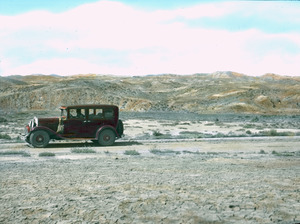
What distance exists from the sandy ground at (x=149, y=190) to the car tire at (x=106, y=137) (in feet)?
17.1

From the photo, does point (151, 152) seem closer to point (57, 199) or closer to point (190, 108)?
point (57, 199)

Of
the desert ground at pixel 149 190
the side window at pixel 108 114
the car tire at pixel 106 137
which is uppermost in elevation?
the side window at pixel 108 114

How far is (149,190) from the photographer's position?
944 cm

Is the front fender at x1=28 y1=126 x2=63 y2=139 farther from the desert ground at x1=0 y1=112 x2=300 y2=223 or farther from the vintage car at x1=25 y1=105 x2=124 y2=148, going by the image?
the desert ground at x1=0 y1=112 x2=300 y2=223

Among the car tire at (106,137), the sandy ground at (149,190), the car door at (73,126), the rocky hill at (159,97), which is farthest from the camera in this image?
the rocky hill at (159,97)

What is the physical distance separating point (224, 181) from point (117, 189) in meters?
3.01

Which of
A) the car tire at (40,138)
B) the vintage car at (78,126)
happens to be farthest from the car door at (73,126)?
the car tire at (40,138)

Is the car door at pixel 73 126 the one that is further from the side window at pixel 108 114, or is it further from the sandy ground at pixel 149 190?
the sandy ground at pixel 149 190

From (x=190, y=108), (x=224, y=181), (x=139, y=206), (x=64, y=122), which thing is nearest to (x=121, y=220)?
(x=139, y=206)

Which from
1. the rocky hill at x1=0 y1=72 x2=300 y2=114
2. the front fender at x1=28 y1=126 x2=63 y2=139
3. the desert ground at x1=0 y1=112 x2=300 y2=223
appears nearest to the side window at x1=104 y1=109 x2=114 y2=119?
the front fender at x1=28 y1=126 x2=63 y2=139

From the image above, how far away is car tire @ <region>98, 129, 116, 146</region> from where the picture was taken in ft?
67.2

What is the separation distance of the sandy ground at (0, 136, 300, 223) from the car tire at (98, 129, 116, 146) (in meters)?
5.22

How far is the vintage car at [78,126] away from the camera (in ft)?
64.7

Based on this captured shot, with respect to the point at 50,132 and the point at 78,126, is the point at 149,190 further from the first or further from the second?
the point at 50,132
